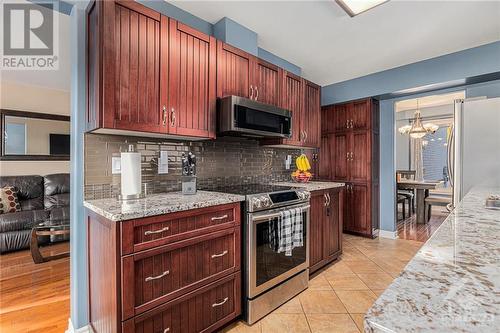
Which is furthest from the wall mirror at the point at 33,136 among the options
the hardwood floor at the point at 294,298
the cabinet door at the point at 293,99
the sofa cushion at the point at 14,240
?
the cabinet door at the point at 293,99

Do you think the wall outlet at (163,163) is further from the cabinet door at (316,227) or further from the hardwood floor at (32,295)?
the cabinet door at (316,227)

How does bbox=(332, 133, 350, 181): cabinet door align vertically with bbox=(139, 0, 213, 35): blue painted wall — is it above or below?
below

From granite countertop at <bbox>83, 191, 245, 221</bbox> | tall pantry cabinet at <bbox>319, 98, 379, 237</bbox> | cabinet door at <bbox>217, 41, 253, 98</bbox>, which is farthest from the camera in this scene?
tall pantry cabinet at <bbox>319, 98, 379, 237</bbox>

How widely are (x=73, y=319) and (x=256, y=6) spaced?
9.44ft

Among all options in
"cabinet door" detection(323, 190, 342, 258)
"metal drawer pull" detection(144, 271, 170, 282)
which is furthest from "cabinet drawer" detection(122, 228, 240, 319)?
"cabinet door" detection(323, 190, 342, 258)

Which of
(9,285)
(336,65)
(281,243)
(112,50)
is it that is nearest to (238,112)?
(112,50)

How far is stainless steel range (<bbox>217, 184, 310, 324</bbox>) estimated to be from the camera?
1860mm

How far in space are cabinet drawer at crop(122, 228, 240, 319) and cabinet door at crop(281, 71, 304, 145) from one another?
1554mm

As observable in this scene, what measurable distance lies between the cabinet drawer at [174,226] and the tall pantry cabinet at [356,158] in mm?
2812

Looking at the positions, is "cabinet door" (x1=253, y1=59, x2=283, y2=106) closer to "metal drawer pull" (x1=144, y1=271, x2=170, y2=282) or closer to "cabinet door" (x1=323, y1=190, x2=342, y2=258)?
"cabinet door" (x1=323, y1=190, x2=342, y2=258)

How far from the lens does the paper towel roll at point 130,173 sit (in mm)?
1688

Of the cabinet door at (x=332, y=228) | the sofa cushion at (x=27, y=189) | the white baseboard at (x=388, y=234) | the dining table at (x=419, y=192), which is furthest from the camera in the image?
the dining table at (x=419, y=192)

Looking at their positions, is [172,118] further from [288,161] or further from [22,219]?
[22,219]

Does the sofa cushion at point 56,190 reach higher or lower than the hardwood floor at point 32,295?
higher
